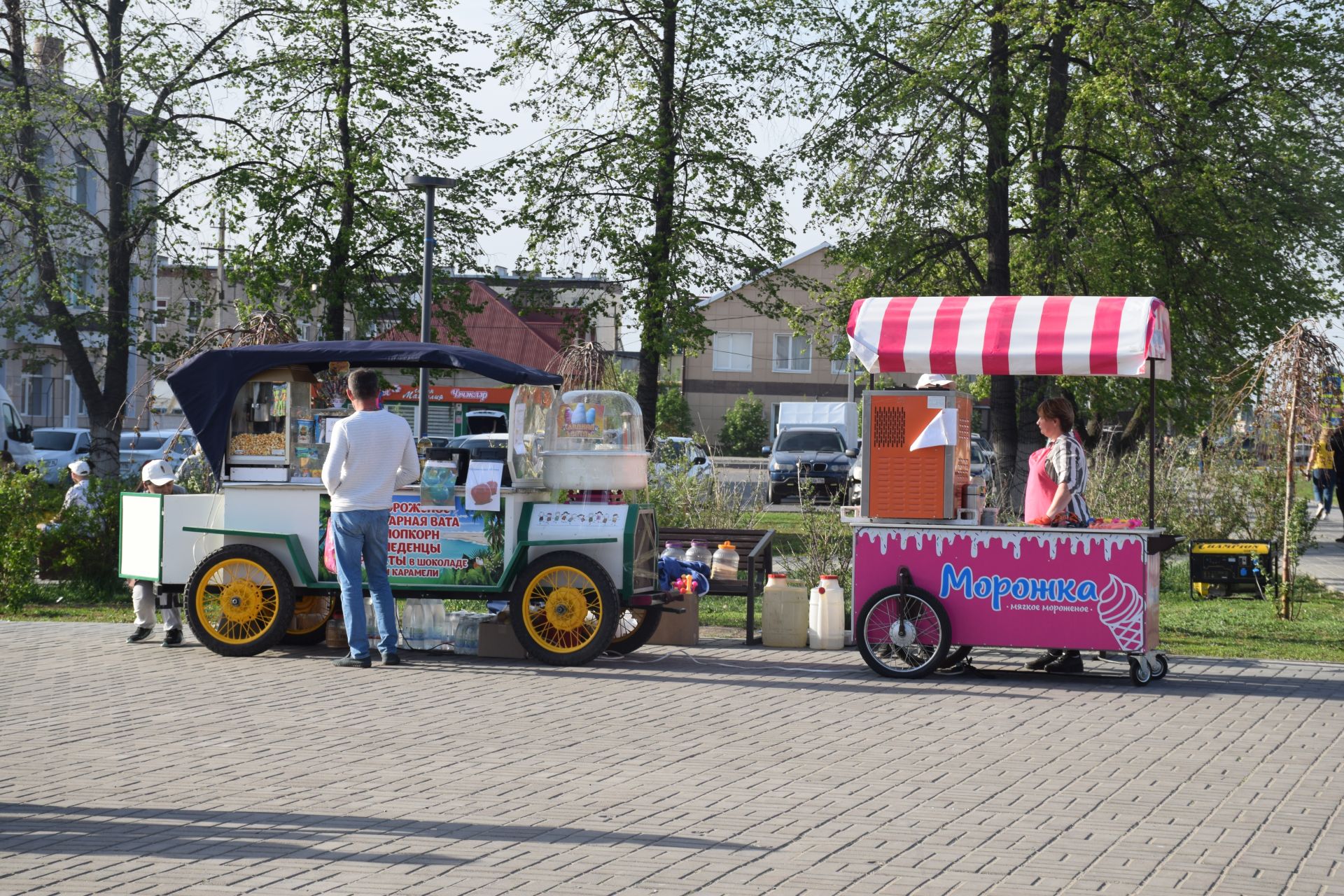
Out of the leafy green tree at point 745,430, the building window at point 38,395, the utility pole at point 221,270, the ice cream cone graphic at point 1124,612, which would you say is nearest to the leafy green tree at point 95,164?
the utility pole at point 221,270

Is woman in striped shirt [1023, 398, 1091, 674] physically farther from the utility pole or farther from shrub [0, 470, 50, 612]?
the utility pole

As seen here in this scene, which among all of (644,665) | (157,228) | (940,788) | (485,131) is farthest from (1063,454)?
(157,228)

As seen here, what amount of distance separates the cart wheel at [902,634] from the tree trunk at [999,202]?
11.6 meters

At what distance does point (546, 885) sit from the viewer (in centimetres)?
555

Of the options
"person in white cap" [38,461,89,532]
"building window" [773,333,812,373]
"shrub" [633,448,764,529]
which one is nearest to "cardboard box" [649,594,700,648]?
"shrub" [633,448,764,529]

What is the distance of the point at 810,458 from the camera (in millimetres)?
36219

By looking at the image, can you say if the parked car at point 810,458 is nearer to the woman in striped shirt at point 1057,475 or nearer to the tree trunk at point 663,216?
the tree trunk at point 663,216

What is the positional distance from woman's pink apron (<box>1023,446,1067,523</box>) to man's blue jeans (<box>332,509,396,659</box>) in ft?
15.1

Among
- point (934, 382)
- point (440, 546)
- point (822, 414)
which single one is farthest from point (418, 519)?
point (822, 414)

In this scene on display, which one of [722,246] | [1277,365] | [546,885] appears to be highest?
[722,246]

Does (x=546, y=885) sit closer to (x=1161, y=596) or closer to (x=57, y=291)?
(x=1161, y=596)

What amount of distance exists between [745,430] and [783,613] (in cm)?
5796

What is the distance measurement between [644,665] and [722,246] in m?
14.2

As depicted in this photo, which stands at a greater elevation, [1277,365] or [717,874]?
[1277,365]
